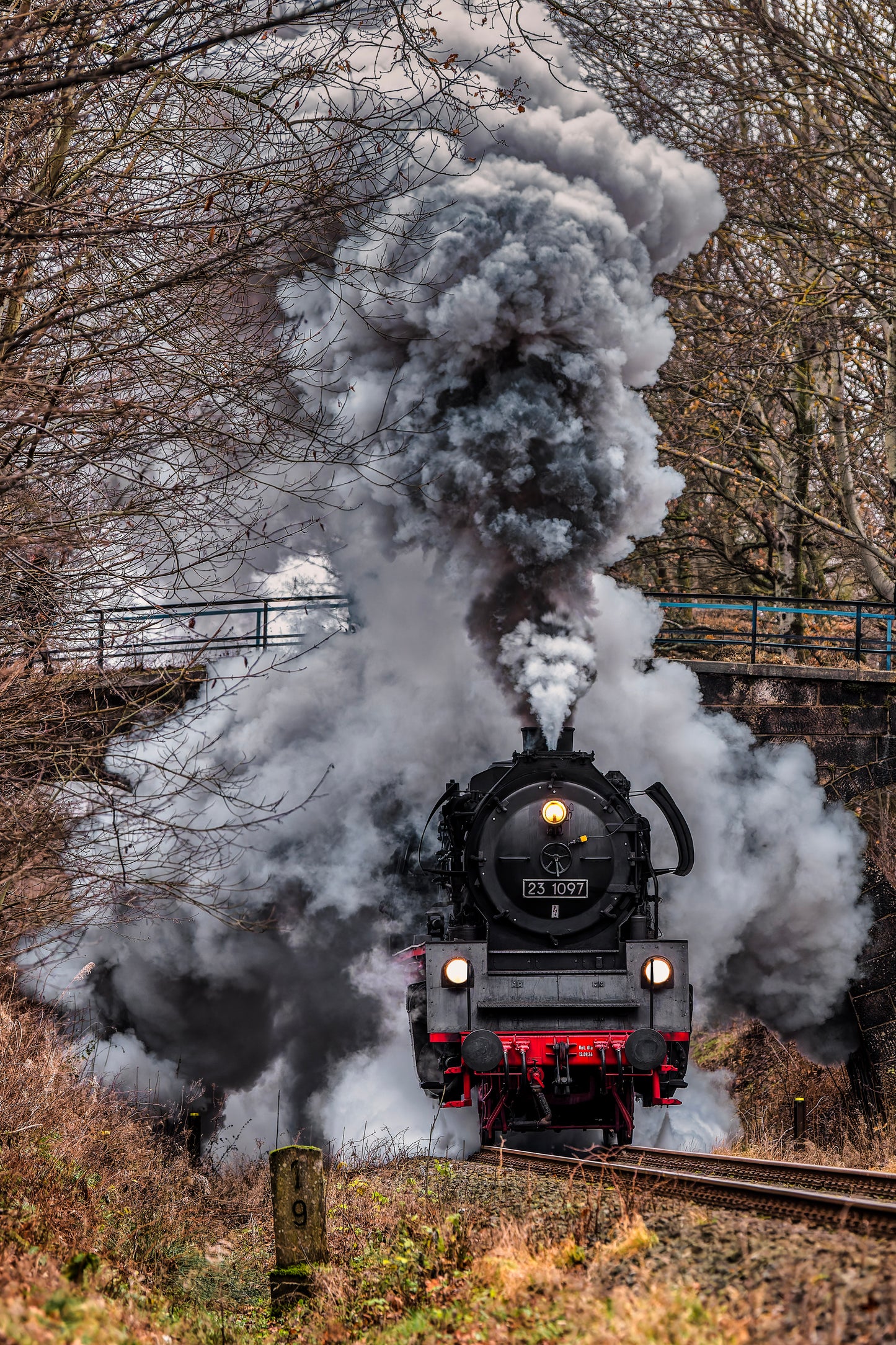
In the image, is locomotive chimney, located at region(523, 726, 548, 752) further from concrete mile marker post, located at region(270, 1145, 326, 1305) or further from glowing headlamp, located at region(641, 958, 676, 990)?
concrete mile marker post, located at region(270, 1145, 326, 1305)

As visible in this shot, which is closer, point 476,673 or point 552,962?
point 552,962

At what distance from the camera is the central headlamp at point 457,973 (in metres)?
8.31

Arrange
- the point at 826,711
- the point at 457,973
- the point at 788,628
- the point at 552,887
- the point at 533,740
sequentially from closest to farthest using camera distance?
the point at 457,973
the point at 552,887
the point at 533,740
the point at 826,711
the point at 788,628

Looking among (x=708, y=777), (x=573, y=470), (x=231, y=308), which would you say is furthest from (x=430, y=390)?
(x=708, y=777)

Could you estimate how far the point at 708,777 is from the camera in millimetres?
12594

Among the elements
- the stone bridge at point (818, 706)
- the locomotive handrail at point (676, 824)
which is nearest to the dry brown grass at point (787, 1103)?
the locomotive handrail at point (676, 824)

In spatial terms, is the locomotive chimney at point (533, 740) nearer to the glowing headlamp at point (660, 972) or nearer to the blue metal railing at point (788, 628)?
the glowing headlamp at point (660, 972)

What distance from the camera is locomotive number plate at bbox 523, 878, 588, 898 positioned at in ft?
28.4

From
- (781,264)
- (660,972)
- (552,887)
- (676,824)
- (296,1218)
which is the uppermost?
(781,264)

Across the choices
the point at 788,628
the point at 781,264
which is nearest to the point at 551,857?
the point at 788,628

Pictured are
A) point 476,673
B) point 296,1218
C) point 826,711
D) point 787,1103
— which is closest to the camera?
point 296,1218

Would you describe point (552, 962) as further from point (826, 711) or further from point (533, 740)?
point (826, 711)

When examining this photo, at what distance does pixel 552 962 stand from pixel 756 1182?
289 centimetres

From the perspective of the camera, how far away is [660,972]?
27.3 ft
